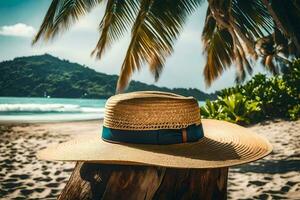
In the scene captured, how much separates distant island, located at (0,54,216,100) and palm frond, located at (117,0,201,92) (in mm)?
73834

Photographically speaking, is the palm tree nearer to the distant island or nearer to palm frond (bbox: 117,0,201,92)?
palm frond (bbox: 117,0,201,92)

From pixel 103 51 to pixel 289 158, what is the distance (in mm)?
4207

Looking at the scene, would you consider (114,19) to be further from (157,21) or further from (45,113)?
(45,113)

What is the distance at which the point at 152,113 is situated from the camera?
1.26m

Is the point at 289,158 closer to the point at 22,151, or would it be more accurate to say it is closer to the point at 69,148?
the point at 69,148

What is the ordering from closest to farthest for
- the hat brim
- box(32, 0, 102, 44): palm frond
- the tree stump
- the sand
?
the hat brim < the tree stump < the sand < box(32, 0, 102, 44): palm frond

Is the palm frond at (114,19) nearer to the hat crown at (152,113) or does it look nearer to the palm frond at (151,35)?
the palm frond at (151,35)

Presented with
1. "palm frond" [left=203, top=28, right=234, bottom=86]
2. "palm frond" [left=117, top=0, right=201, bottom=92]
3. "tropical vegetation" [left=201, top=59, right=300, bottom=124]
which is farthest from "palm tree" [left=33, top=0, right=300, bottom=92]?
"tropical vegetation" [left=201, top=59, right=300, bottom=124]

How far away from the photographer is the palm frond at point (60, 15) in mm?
5504

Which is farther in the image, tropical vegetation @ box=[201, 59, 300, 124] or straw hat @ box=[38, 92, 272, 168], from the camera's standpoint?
tropical vegetation @ box=[201, 59, 300, 124]

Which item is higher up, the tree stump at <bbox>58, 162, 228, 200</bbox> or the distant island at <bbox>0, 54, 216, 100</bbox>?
the distant island at <bbox>0, 54, 216, 100</bbox>

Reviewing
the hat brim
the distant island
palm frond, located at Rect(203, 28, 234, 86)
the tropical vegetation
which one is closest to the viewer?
the hat brim

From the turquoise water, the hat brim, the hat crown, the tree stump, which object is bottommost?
the turquoise water

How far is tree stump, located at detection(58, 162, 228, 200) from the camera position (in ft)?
4.00
